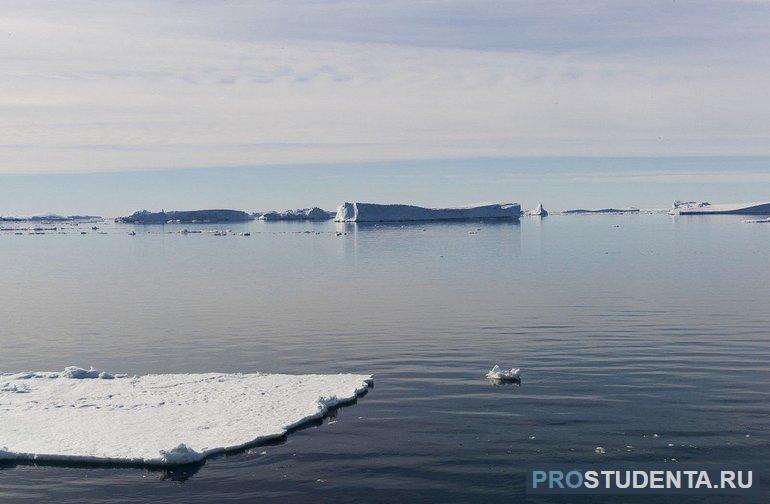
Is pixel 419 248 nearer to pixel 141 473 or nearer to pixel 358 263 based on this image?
pixel 358 263

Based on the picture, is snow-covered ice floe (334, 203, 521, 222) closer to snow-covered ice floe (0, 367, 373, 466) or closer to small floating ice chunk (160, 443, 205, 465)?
snow-covered ice floe (0, 367, 373, 466)

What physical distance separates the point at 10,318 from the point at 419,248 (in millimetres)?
38250

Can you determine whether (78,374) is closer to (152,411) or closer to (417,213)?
(152,411)

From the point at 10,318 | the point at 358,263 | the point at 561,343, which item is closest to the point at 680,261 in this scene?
the point at 358,263

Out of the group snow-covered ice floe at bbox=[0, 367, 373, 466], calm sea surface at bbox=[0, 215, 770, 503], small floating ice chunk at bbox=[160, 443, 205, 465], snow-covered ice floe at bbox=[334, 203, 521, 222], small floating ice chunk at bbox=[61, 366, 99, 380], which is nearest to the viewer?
calm sea surface at bbox=[0, 215, 770, 503]

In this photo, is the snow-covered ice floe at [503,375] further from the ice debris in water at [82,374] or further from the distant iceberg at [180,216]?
the distant iceberg at [180,216]

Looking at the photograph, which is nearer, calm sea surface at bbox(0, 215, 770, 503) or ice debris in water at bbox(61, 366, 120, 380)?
calm sea surface at bbox(0, 215, 770, 503)

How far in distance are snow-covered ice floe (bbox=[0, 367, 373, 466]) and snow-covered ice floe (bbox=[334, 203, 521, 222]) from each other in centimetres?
11565

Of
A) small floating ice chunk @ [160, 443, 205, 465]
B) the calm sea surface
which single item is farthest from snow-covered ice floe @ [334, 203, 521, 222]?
small floating ice chunk @ [160, 443, 205, 465]

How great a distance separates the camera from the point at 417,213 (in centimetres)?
13562

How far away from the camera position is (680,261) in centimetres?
4522

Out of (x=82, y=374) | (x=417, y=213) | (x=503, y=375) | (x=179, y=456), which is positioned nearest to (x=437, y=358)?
(x=503, y=375)

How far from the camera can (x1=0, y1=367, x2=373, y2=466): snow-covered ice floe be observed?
1141cm

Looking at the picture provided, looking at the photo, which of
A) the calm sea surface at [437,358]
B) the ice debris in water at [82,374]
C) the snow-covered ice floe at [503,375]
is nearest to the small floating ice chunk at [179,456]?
the calm sea surface at [437,358]
